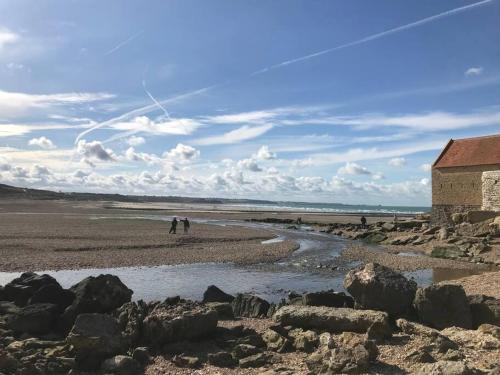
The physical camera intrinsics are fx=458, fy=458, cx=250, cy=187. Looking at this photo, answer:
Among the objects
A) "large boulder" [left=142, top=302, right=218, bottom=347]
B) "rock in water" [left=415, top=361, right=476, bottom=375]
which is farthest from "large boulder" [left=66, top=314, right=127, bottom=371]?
"rock in water" [left=415, top=361, right=476, bottom=375]

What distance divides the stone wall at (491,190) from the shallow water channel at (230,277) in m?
18.4

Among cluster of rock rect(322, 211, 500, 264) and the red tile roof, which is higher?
the red tile roof

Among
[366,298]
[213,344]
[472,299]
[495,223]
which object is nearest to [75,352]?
[213,344]

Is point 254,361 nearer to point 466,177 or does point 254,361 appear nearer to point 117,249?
point 117,249

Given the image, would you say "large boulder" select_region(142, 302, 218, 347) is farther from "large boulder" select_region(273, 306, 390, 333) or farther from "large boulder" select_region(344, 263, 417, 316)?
"large boulder" select_region(344, 263, 417, 316)

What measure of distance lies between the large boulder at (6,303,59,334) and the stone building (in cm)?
3507

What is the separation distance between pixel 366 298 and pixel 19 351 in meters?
7.57

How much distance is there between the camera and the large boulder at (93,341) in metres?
8.59

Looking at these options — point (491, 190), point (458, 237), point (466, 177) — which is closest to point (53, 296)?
point (458, 237)

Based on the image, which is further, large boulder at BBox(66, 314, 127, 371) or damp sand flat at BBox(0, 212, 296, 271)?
damp sand flat at BBox(0, 212, 296, 271)

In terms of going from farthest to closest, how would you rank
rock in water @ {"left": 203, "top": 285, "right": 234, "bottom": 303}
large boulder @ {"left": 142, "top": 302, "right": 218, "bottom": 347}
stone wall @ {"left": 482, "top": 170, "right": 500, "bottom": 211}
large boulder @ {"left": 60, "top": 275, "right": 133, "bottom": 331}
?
stone wall @ {"left": 482, "top": 170, "right": 500, "bottom": 211}, rock in water @ {"left": 203, "top": 285, "right": 234, "bottom": 303}, large boulder @ {"left": 60, "top": 275, "right": 133, "bottom": 331}, large boulder @ {"left": 142, "top": 302, "right": 218, "bottom": 347}

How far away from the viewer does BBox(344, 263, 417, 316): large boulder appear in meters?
10.9

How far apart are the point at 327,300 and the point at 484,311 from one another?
3.71 meters

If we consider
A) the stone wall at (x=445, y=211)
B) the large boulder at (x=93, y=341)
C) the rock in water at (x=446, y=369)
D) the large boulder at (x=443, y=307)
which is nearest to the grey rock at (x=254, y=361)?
the large boulder at (x=93, y=341)
